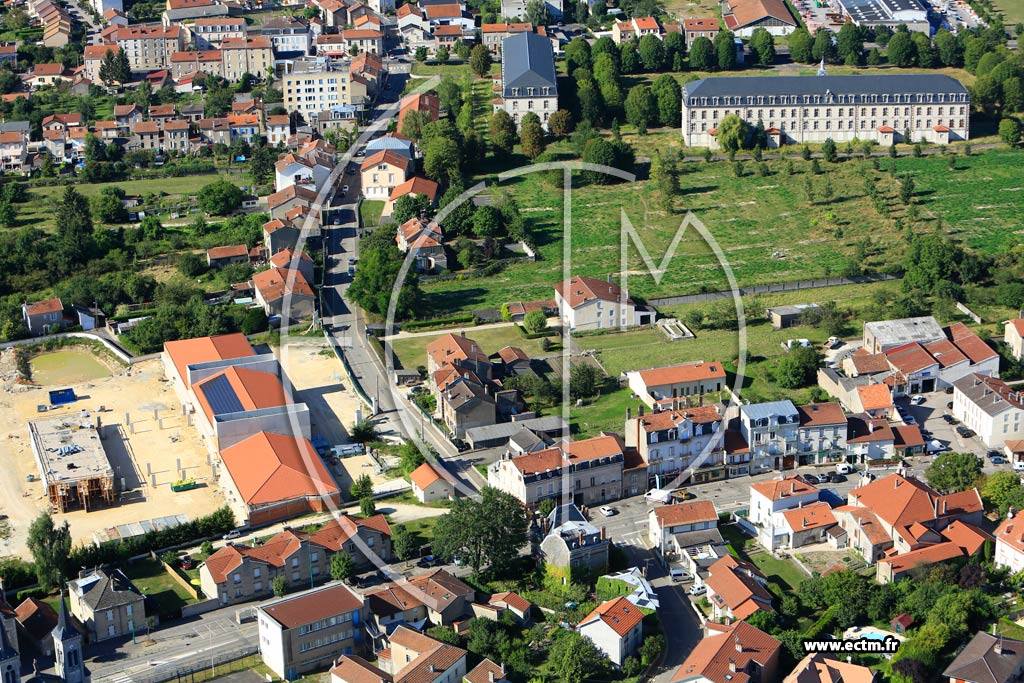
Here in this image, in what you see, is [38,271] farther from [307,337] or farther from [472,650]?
[472,650]

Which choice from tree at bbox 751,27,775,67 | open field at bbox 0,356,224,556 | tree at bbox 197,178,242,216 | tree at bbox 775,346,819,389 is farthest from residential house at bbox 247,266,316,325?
tree at bbox 751,27,775,67

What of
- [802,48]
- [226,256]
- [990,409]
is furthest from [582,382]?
[802,48]

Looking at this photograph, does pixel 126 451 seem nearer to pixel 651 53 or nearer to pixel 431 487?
pixel 431 487

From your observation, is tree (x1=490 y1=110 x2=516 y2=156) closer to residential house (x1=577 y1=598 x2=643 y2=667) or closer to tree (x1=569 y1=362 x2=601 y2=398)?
tree (x1=569 y1=362 x2=601 y2=398)

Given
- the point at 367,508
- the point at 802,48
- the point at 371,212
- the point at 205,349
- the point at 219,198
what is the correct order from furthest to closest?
the point at 802,48 < the point at 371,212 < the point at 219,198 < the point at 205,349 < the point at 367,508

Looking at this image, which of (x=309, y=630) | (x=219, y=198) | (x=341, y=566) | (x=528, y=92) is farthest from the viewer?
(x=528, y=92)

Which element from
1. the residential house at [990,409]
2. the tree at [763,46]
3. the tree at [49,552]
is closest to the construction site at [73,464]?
the tree at [49,552]
